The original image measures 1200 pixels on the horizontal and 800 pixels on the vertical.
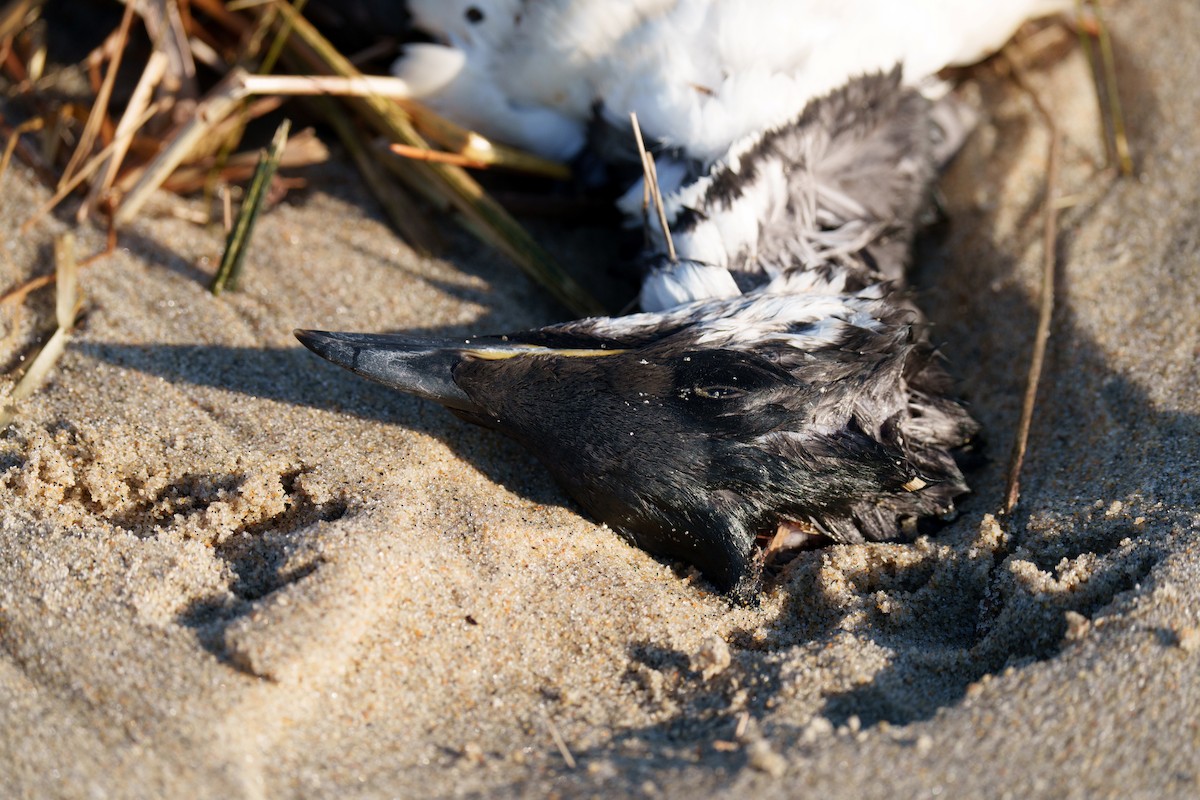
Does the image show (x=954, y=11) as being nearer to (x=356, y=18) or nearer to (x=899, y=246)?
(x=899, y=246)

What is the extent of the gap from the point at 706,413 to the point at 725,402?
0.04 m

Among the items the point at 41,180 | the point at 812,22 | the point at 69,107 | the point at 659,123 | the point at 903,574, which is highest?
the point at 812,22

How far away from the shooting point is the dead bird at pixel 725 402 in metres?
2.12

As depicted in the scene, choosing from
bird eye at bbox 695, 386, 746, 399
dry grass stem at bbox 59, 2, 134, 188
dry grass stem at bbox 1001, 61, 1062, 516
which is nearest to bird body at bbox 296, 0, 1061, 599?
bird eye at bbox 695, 386, 746, 399

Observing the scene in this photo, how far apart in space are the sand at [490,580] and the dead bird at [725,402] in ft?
0.36

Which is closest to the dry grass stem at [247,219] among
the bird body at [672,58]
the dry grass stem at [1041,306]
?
the bird body at [672,58]

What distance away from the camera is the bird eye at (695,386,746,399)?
6.89 ft

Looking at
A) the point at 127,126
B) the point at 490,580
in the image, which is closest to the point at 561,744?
the point at 490,580

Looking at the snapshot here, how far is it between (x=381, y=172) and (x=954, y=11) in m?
1.67

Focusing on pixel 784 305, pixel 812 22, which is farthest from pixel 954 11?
pixel 784 305

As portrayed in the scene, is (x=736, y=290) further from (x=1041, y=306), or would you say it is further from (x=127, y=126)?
(x=127, y=126)

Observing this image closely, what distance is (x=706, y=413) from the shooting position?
6.93 feet

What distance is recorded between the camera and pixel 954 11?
2.96 meters

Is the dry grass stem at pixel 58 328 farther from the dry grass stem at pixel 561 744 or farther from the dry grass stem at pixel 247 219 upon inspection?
the dry grass stem at pixel 561 744
